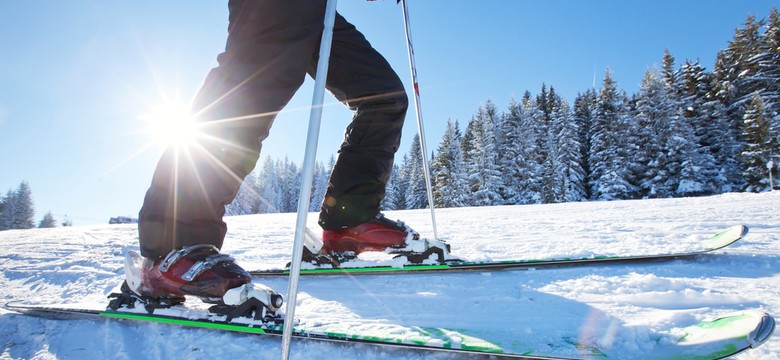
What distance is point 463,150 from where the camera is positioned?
34.1 m

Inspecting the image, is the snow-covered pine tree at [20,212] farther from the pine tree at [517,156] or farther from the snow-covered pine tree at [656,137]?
the snow-covered pine tree at [656,137]

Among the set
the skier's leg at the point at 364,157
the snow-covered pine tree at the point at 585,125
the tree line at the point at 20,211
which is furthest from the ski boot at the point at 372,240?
the tree line at the point at 20,211

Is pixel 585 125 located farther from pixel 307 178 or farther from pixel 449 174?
pixel 307 178

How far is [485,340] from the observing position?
91cm

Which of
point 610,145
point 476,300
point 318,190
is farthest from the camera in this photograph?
point 318,190

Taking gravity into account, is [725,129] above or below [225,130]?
above

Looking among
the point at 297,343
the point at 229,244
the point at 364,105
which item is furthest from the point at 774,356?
the point at 229,244

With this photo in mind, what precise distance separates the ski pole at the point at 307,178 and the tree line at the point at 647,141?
27479mm

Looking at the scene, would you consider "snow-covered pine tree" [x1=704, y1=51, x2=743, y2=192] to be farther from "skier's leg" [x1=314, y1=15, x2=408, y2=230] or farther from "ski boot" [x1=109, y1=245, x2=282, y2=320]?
"ski boot" [x1=109, y1=245, x2=282, y2=320]

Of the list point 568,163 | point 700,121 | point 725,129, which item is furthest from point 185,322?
point 700,121

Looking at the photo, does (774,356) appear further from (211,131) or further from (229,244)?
(229,244)

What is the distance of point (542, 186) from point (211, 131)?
29411 mm

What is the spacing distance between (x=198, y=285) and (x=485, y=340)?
87 centimetres

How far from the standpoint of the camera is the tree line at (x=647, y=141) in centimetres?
2284
